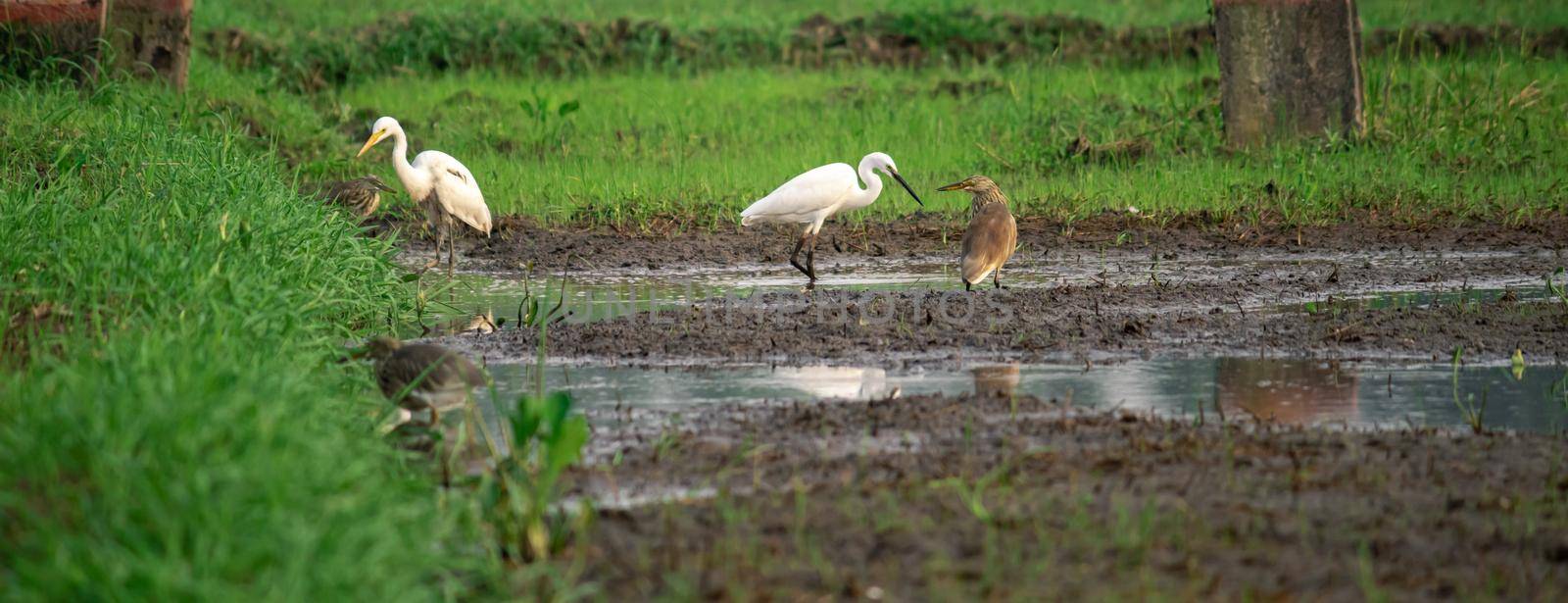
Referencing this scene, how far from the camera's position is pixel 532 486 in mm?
4285

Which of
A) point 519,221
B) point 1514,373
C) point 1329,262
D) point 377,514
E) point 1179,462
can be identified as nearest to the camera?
point 377,514

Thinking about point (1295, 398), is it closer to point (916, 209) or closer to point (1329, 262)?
point (1329, 262)

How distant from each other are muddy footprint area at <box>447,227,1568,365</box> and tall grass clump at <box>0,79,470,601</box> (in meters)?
1.18

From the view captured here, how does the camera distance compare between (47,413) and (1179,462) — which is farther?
(1179,462)

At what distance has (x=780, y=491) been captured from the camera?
4555 millimetres

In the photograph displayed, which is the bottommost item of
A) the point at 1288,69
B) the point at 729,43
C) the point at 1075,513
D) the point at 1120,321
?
the point at 1075,513

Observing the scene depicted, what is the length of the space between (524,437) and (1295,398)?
9.58 feet

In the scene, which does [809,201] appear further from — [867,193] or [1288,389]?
[1288,389]

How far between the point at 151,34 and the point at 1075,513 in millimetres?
10619

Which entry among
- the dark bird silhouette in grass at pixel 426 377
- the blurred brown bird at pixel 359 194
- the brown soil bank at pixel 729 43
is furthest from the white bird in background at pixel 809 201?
the brown soil bank at pixel 729 43

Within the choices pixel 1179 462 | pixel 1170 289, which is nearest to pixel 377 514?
pixel 1179 462

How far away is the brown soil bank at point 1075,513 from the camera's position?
12.4 feet

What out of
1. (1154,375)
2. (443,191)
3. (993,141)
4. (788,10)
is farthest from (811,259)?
(788,10)

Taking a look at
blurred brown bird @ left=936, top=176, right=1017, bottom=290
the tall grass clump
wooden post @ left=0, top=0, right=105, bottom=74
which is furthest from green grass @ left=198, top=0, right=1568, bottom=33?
the tall grass clump
